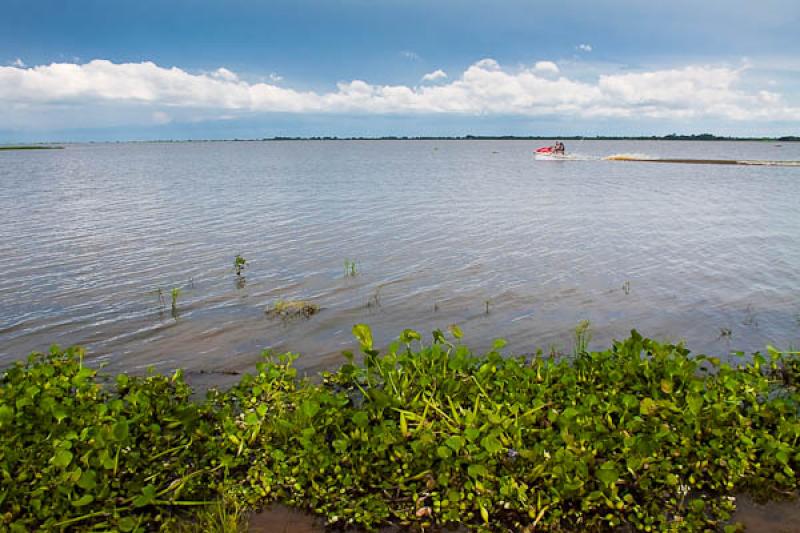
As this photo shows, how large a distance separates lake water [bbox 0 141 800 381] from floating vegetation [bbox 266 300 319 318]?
0.28 metres

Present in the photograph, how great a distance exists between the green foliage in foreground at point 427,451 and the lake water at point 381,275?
3203 millimetres

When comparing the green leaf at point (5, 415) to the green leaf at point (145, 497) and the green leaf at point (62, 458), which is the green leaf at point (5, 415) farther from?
the green leaf at point (145, 497)

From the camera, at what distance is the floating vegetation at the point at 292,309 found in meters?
11.5

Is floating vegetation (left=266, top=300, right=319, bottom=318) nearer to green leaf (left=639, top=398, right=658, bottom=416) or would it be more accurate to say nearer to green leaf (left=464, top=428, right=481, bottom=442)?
green leaf (left=464, top=428, right=481, bottom=442)

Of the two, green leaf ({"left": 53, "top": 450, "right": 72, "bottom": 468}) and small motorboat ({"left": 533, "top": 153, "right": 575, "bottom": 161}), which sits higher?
small motorboat ({"left": 533, "top": 153, "right": 575, "bottom": 161})

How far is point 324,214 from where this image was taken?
2647cm

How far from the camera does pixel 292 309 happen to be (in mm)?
11742

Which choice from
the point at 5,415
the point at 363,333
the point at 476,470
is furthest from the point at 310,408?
the point at 5,415

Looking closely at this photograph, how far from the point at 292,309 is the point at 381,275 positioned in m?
3.70

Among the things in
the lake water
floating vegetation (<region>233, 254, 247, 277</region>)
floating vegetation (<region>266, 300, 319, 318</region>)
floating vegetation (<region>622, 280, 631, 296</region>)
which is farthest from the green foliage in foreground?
floating vegetation (<region>233, 254, 247, 277</region>)

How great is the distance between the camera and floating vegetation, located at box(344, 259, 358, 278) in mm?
14941

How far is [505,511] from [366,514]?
1.22m

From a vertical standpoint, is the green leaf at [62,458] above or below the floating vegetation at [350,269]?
above

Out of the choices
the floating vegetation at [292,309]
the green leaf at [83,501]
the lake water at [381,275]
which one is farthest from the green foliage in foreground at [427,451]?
the floating vegetation at [292,309]
